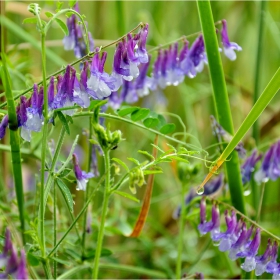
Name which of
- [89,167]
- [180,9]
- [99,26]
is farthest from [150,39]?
[89,167]

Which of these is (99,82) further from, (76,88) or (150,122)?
(150,122)

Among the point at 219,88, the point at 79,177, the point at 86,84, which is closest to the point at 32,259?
the point at 79,177

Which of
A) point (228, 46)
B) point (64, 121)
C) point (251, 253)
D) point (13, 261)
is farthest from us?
point (228, 46)

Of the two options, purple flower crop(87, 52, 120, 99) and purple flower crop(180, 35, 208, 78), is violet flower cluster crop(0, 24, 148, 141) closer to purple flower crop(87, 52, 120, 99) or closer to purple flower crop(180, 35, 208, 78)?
purple flower crop(87, 52, 120, 99)

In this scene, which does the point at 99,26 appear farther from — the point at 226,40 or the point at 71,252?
the point at 71,252

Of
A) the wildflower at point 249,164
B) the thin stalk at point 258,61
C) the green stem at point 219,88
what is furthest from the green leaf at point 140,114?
the thin stalk at point 258,61
